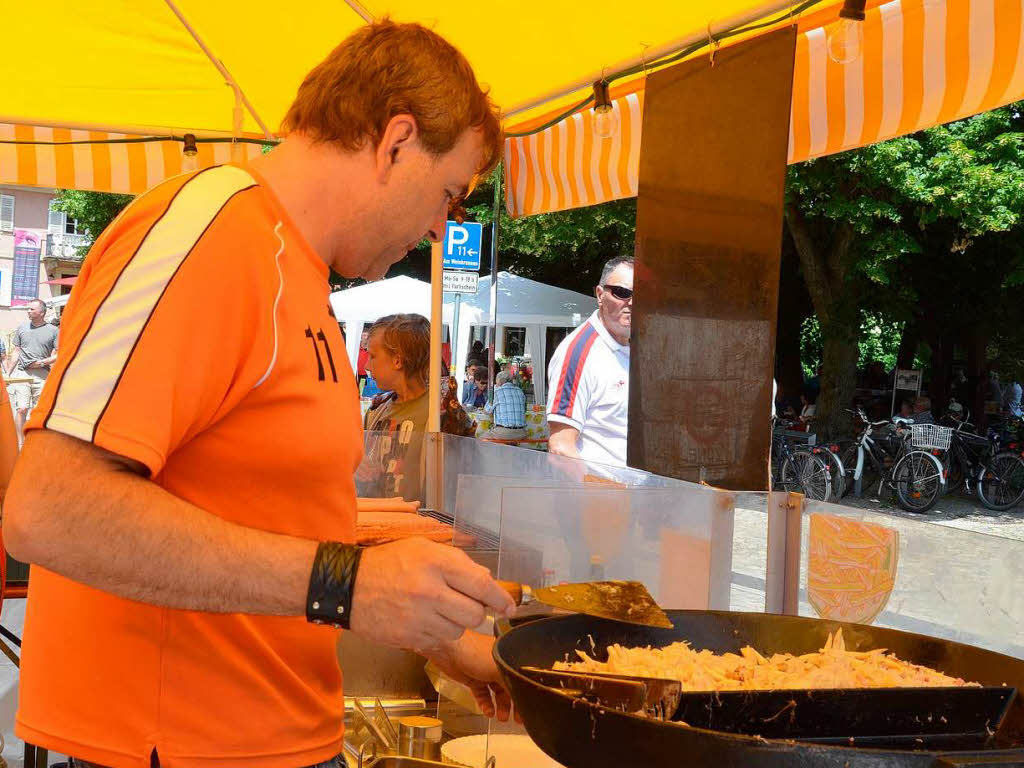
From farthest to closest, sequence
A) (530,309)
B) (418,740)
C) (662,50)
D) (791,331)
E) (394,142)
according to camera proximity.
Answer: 1. (791,331)
2. (530,309)
3. (662,50)
4. (418,740)
5. (394,142)

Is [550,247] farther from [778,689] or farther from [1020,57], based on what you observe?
[778,689]

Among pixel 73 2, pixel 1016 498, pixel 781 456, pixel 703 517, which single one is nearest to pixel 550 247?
pixel 781 456

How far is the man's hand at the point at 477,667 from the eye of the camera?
1.80m

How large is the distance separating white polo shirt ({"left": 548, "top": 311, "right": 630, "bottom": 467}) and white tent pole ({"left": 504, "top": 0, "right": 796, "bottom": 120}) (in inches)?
56.3

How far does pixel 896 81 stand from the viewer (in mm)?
2990

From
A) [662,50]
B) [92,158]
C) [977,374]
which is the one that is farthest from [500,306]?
[662,50]

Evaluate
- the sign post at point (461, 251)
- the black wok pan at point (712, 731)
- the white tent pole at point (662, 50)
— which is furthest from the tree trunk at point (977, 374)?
the black wok pan at point (712, 731)

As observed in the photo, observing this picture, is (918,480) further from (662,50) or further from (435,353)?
(662,50)

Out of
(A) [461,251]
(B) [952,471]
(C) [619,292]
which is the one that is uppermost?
(A) [461,251]

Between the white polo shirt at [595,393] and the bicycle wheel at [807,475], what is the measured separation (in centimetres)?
883

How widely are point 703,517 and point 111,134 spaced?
3.95 m

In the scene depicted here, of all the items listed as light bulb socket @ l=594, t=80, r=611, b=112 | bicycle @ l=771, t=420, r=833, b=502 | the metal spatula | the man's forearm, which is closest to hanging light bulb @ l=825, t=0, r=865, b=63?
light bulb socket @ l=594, t=80, r=611, b=112

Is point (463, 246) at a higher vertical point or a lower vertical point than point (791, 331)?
higher

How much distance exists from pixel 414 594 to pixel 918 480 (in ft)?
41.8
